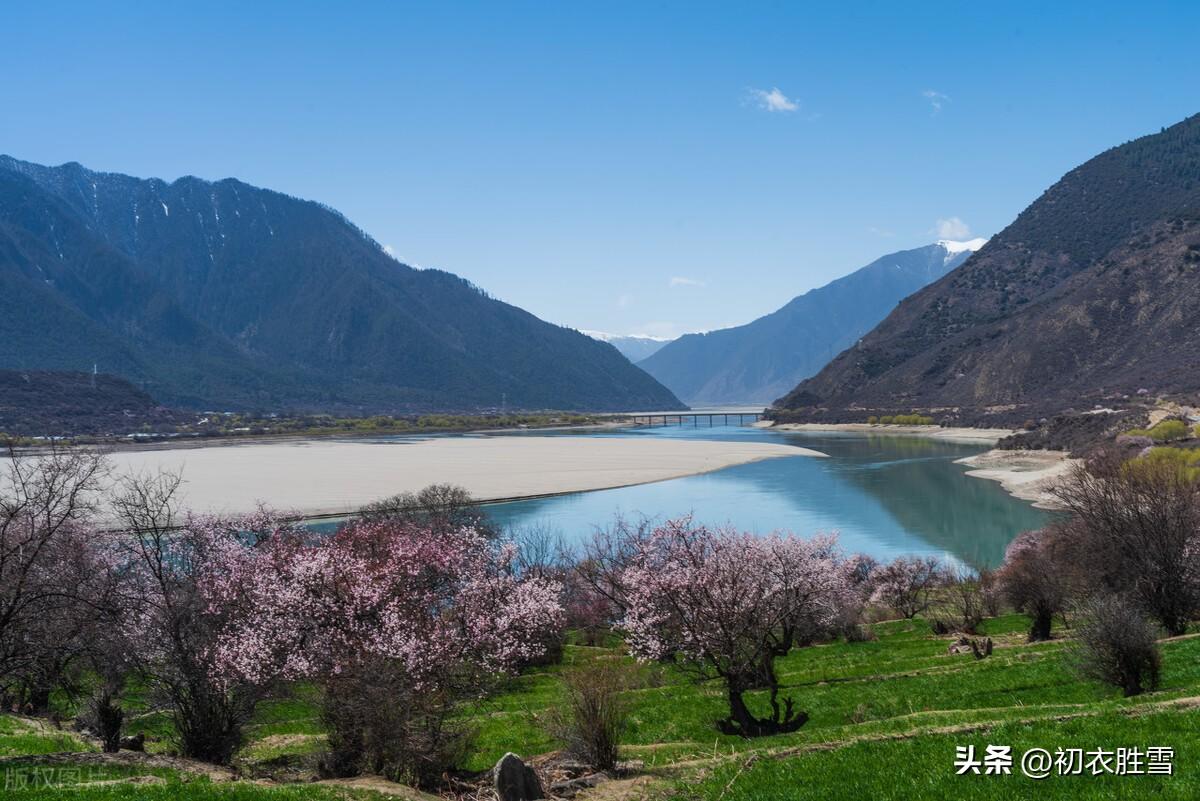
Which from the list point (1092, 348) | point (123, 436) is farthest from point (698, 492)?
point (123, 436)

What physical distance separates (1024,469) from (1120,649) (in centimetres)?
8498

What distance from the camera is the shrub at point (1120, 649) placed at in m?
15.7

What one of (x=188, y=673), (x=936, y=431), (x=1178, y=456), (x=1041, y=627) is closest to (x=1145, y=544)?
(x=1041, y=627)

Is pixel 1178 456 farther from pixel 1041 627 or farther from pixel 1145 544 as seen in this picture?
pixel 1041 627

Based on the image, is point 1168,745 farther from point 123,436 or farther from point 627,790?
point 123,436

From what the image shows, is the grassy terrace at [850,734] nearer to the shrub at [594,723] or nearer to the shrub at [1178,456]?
the shrub at [594,723]

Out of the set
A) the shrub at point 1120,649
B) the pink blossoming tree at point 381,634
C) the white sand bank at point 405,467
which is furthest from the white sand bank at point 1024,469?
the pink blossoming tree at point 381,634

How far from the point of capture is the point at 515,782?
12.0m

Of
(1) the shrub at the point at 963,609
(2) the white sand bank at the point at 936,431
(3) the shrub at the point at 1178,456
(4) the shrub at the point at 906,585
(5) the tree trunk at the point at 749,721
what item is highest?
(3) the shrub at the point at 1178,456

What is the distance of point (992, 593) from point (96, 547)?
118ft

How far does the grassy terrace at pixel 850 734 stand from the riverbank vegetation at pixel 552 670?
0.08 metres

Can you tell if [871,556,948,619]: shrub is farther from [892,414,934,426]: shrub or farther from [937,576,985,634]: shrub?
[892,414,934,426]: shrub

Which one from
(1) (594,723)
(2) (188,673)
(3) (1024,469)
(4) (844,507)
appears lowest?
(4) (844,507)

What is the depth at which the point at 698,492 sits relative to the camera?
82000mm
